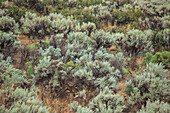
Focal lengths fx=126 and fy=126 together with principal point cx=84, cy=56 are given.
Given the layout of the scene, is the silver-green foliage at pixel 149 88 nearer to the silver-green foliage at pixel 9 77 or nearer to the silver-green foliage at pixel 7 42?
the silver-green foliage at pixel 9 77

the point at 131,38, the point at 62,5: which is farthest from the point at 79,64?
the point at 62,5

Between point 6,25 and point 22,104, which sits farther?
point 6,25

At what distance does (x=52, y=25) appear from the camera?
5.80m

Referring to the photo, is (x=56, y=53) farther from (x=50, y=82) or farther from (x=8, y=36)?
(x=8, y=36)

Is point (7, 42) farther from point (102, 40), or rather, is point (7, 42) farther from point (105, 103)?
point (105, 103)

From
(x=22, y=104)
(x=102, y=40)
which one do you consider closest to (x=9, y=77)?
(x=22, y=104)

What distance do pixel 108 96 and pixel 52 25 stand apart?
4.35m

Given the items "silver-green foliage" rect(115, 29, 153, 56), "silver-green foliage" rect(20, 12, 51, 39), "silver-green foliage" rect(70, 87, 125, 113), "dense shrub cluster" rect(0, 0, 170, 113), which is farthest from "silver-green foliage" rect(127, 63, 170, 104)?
"silver-green foliage" rect(20, 12, 51, 39)

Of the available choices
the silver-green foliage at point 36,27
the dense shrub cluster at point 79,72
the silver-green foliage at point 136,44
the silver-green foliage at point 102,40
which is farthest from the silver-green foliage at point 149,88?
the silver-green foliage at point 36,27

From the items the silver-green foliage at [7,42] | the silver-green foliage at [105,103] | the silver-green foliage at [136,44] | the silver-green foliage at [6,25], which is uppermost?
the silver-green foliage at [6,25]

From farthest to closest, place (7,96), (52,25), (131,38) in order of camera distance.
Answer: (52,25)
(131,38)
(7,96)

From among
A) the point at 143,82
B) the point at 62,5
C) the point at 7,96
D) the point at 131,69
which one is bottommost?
the point at 131,69

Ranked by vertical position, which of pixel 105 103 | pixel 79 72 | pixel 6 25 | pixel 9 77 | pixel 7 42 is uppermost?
pixel 6 25

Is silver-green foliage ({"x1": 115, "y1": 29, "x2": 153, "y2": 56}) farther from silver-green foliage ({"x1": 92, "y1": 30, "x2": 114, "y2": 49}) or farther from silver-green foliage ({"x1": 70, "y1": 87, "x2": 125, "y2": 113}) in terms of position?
silver-green foliage ({"x1": 70, "y1": 87, "x2": 125, "y2": 113})
